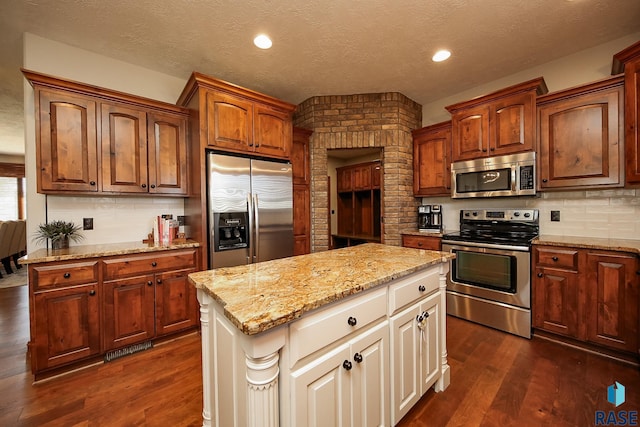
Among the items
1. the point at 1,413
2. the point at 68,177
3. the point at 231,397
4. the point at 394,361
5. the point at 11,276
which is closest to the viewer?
the point at 231,397

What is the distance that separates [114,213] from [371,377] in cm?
284

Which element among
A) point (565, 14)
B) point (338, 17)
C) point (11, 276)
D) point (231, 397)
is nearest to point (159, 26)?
point (338, 17)

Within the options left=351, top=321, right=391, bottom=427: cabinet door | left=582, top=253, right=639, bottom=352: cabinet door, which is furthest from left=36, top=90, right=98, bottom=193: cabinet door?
→ left=582, top=253, right=639, bottom=352: cabinet door

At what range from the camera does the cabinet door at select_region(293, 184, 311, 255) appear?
3410 millimetres

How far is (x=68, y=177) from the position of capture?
7.10ft

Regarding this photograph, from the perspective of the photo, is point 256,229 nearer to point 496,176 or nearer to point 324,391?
point 324,391

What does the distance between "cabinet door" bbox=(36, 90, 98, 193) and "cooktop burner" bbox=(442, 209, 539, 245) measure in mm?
3644

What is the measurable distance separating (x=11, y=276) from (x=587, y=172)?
852 cm

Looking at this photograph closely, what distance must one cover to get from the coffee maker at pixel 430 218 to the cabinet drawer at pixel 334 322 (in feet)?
8.07

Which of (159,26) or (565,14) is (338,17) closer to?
(159,26)

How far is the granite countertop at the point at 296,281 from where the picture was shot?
82cm

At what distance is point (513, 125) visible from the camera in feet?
8.73

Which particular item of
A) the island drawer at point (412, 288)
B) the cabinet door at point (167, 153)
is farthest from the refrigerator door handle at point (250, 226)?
the island drawer at point (412, 288)

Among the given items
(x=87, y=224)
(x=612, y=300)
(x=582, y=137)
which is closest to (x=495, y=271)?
(x=612, y=300)
